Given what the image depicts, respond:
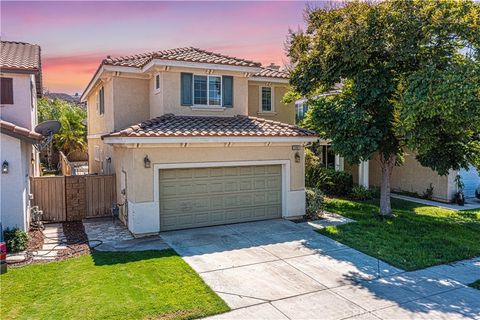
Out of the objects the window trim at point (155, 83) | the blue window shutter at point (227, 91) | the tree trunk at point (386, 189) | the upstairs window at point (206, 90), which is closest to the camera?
the window trim at point (155, 83)

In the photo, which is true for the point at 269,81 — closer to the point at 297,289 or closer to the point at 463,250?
the point at 463,250

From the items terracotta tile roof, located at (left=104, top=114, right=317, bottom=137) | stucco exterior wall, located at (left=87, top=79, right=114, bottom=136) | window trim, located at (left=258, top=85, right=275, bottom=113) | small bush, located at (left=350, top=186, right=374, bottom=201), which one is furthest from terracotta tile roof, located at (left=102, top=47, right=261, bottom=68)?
small bush, located at (left=350, top=186, right=374, bottom=201)

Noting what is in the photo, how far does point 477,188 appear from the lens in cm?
2086

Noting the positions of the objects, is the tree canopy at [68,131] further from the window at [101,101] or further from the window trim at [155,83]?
the window trim at [155,83]

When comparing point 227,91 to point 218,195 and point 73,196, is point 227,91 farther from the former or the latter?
point 73,196

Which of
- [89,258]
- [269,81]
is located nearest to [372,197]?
[269,81]

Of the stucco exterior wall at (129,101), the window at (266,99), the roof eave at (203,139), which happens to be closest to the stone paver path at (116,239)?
the roof eave at (203,139)

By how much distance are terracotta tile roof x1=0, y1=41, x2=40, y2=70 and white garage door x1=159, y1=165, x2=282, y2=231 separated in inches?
253

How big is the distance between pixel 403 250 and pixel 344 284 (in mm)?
3583

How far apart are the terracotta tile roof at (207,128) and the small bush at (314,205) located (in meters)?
2.59

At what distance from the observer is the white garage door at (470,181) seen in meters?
20.7

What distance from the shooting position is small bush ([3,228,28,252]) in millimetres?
10695

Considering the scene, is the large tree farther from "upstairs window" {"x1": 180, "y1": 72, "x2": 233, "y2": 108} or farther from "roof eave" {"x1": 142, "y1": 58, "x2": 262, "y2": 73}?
"upstairs window" {"x1": 180, "y1": 72, "x2": 233, "y2": 108}

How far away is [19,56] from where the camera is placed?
14773mm
